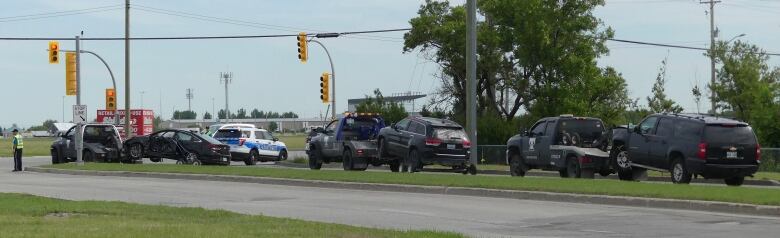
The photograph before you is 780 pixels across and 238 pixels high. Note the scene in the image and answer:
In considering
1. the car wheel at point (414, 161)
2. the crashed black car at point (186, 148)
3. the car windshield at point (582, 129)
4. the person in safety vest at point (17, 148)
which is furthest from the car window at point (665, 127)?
the person in safety vest at point (17, 148)

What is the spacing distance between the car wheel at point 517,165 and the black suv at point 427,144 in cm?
126

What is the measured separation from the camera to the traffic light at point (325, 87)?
48750 mm

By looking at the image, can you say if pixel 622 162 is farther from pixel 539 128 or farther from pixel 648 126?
pixel 539 128

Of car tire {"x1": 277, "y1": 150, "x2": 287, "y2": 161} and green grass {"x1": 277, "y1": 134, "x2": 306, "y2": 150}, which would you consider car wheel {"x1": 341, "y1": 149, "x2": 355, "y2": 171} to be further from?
green grass {"x1": 277, "y1": 134, "x2": 306, "y2": 150}

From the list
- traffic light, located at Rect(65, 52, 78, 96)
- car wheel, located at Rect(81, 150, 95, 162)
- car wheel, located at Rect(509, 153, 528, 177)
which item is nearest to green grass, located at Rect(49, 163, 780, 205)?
car wheel, located at Rect(509, 153, 528, 177)

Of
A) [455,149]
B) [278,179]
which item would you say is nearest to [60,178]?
[278,179]

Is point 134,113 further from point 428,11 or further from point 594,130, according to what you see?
point 594,130

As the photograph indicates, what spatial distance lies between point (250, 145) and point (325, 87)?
506cm

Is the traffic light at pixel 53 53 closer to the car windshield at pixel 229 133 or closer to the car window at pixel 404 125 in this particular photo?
the car windshield at pixel 229 133

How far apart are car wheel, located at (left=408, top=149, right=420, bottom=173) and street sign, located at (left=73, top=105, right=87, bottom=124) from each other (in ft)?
43.9

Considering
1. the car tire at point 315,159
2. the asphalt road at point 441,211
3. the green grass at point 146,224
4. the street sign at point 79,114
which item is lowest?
the asphalt road at point 441,211

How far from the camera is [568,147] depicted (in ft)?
93.8

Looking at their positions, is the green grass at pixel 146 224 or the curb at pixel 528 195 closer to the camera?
the green grass at pixel 146 224

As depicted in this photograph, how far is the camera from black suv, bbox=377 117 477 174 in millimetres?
31109
